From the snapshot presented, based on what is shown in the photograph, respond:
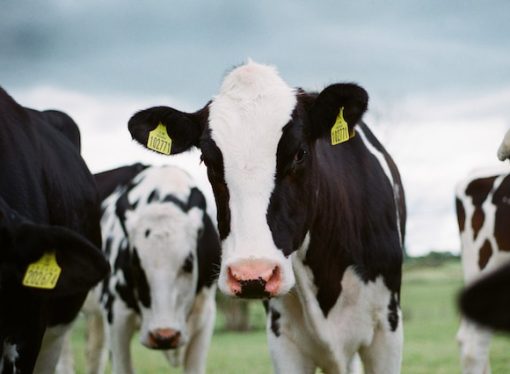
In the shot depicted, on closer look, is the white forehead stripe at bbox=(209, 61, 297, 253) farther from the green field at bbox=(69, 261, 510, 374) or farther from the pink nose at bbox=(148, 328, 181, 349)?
the pink nose at bbox=(148, 328, 181, 349)

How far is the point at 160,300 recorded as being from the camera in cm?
920

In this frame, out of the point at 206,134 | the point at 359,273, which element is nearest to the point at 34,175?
the point at 206,134

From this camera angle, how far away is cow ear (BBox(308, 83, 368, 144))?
5.48 m

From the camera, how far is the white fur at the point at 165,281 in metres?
9.30

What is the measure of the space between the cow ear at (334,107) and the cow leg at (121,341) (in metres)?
4.78

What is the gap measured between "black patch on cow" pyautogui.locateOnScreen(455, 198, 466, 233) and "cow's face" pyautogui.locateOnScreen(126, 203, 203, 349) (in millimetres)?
3502

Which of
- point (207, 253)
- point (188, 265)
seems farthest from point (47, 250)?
point (207, 253)

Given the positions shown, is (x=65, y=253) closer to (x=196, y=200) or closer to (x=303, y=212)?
(x=303, y=212)

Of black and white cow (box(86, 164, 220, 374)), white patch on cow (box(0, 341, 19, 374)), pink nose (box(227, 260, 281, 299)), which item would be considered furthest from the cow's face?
pink nose (box(227, 260, 281, 299))

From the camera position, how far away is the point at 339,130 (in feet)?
18.1

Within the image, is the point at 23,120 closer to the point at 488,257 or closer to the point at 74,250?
the point at 74,250

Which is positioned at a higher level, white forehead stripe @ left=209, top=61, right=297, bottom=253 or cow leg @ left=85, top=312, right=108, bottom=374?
white forehead stripe @ left=209, top=61, right=297, bottom=253

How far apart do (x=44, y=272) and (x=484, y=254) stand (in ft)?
24.4

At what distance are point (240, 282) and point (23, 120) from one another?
2326 mm
